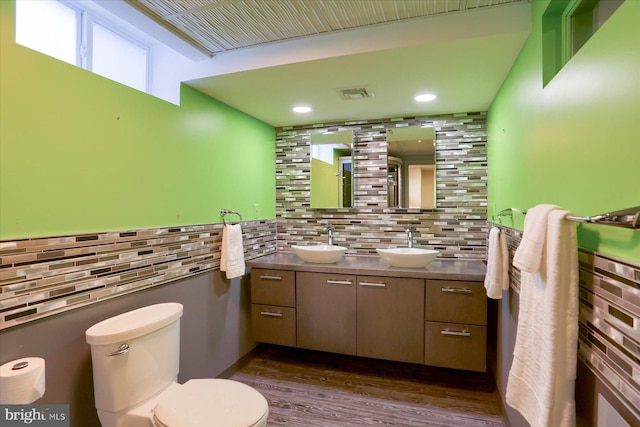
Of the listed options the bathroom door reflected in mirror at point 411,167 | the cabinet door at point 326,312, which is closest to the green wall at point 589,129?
the bathroom door reflected in mirror at point 411,167

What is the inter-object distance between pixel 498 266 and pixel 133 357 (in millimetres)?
1972

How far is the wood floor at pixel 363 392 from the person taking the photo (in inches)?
79.5

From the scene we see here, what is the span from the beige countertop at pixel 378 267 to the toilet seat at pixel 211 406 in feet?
3.71

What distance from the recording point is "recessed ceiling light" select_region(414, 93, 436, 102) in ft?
7.57

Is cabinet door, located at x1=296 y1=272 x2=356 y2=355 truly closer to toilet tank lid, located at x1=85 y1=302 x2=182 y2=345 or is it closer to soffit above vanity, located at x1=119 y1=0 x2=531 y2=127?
toilet tank lid, located at x1=85 y1=302 x2=182 y2=345

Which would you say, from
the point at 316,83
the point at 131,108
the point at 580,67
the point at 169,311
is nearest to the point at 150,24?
the point at 131,108

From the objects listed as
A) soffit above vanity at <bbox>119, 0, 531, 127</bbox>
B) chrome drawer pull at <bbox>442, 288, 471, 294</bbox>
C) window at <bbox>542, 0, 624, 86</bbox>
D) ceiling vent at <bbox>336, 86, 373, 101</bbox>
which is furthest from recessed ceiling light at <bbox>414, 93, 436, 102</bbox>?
chrome drawer pull at <bbox>442, 288, 471, 294</bbox>

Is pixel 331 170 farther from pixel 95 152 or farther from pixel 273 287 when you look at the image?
pixel 95 152

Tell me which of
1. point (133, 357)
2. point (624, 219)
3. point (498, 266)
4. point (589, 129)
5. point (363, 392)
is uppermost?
point (589, 129)

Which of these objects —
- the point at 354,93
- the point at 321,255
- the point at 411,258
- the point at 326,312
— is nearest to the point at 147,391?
the point at 326,312

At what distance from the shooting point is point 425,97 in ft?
7.73

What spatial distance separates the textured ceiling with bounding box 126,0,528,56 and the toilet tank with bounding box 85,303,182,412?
1.51 meters

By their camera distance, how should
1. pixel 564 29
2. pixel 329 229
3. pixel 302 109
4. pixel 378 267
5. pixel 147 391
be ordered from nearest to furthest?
pixel 564 29
pixel 147 391
pixel 378 267
pixel 302 109
pixel 329 229

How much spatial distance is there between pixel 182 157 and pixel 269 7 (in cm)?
106
